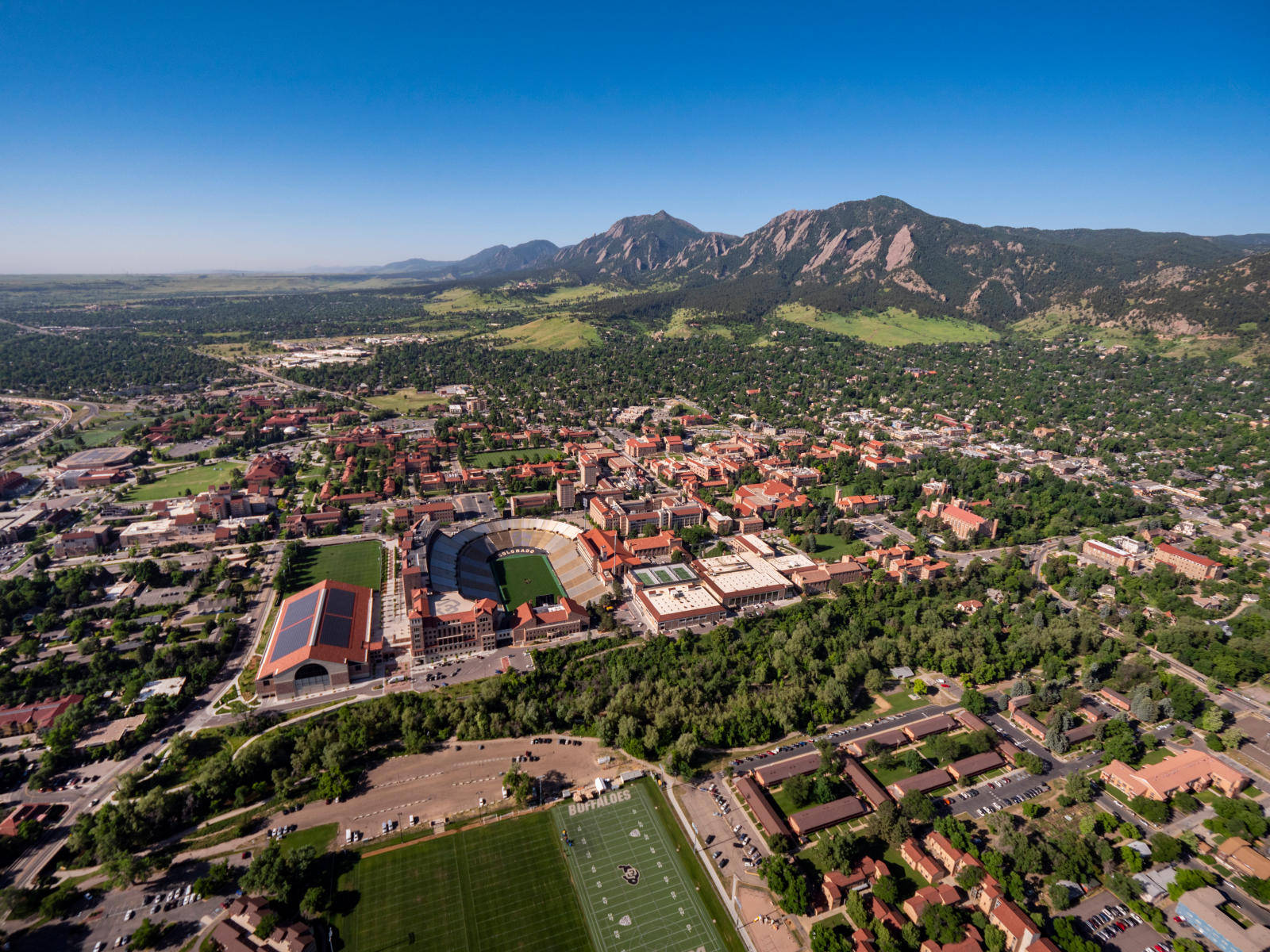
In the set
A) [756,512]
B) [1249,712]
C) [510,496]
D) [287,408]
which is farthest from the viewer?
[287,408]

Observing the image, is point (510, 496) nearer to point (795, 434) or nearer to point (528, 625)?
point (528, 625)

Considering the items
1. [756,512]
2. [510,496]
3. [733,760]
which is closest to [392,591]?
[510,496]

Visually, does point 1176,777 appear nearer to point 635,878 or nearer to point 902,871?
point 902,871

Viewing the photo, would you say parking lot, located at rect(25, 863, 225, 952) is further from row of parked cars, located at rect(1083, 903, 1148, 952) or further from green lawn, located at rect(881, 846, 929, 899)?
row of parked cars, located at rect(1083, 903, 1148, 952)

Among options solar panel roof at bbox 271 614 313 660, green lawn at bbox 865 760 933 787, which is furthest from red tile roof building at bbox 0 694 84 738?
green lawn at bbox 865 760 933 787

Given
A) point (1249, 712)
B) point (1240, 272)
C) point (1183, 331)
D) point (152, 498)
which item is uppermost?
point (1240, 272)

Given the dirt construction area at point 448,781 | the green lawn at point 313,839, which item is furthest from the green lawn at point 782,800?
the green lawn at point 313,839
